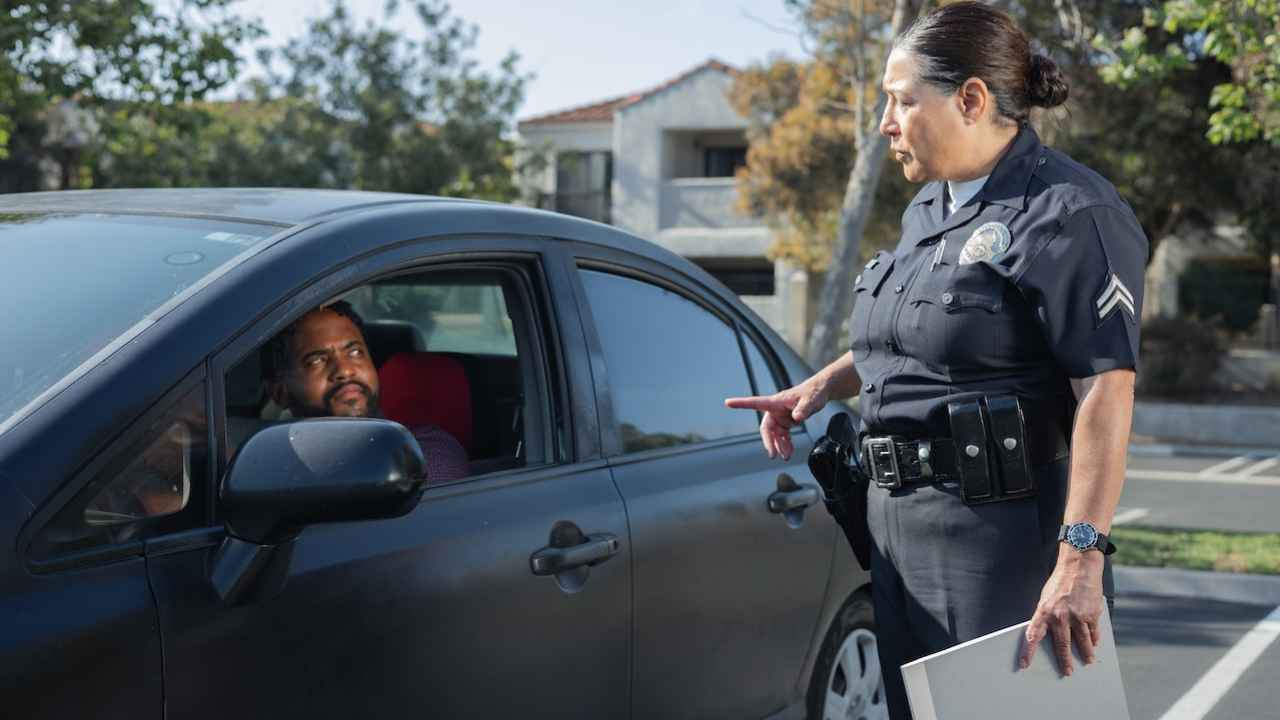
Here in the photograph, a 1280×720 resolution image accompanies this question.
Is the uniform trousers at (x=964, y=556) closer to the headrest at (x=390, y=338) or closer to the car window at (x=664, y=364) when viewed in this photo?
the car window at (x=664, y=364)

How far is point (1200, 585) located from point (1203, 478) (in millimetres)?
8170

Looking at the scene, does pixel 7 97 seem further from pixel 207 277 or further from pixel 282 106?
pixel 282 106

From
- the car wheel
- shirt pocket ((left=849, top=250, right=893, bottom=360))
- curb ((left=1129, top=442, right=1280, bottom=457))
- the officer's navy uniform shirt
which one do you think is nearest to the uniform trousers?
the officer's navy uniform shirt

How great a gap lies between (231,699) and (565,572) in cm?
80

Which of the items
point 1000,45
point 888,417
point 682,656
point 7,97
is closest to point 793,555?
point 682,656

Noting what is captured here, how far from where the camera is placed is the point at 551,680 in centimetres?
273

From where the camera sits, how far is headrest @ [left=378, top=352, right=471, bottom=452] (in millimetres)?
3707

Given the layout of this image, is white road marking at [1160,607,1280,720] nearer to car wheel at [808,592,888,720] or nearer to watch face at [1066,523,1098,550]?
car wheel at [808,592,888,720]

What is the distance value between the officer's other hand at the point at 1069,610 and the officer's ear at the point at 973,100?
32.4 inches

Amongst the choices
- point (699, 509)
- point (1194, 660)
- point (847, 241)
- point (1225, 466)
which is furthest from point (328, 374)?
point (1225, 466)

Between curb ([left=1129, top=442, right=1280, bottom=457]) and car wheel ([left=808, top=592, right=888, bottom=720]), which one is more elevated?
car wheel ([left=808, top=592, right=888, bottom=720])

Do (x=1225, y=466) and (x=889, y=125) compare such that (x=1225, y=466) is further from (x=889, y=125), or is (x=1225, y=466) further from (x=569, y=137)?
(x=569, y=137)

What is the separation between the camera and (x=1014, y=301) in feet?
8.65

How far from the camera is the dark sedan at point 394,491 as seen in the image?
208 centimetres
